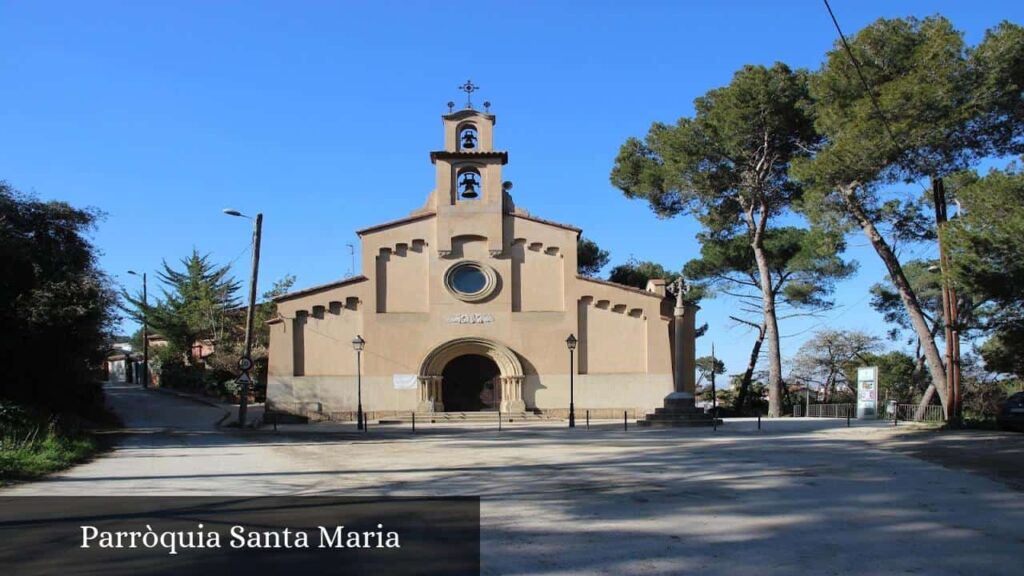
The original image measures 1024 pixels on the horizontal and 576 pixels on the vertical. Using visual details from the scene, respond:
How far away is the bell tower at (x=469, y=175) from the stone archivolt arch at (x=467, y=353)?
3834mm

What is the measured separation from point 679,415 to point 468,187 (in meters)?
14.2

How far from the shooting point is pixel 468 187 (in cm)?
3591

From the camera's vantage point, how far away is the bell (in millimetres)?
35781

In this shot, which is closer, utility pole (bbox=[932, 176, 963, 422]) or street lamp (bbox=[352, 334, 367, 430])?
utility pole (bbox=[932, 176, 963, 422])

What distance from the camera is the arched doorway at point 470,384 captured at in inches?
1372

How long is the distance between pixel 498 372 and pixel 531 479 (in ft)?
75.6

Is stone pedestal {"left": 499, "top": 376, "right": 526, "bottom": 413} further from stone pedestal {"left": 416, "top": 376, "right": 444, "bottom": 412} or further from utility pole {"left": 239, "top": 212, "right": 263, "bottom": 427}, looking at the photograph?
utility pole {"left": 239, "top": 212, "right": 263, "bottom": 427}

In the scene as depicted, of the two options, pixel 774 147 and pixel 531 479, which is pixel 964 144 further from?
pixel 531 479

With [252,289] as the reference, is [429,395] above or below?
below
